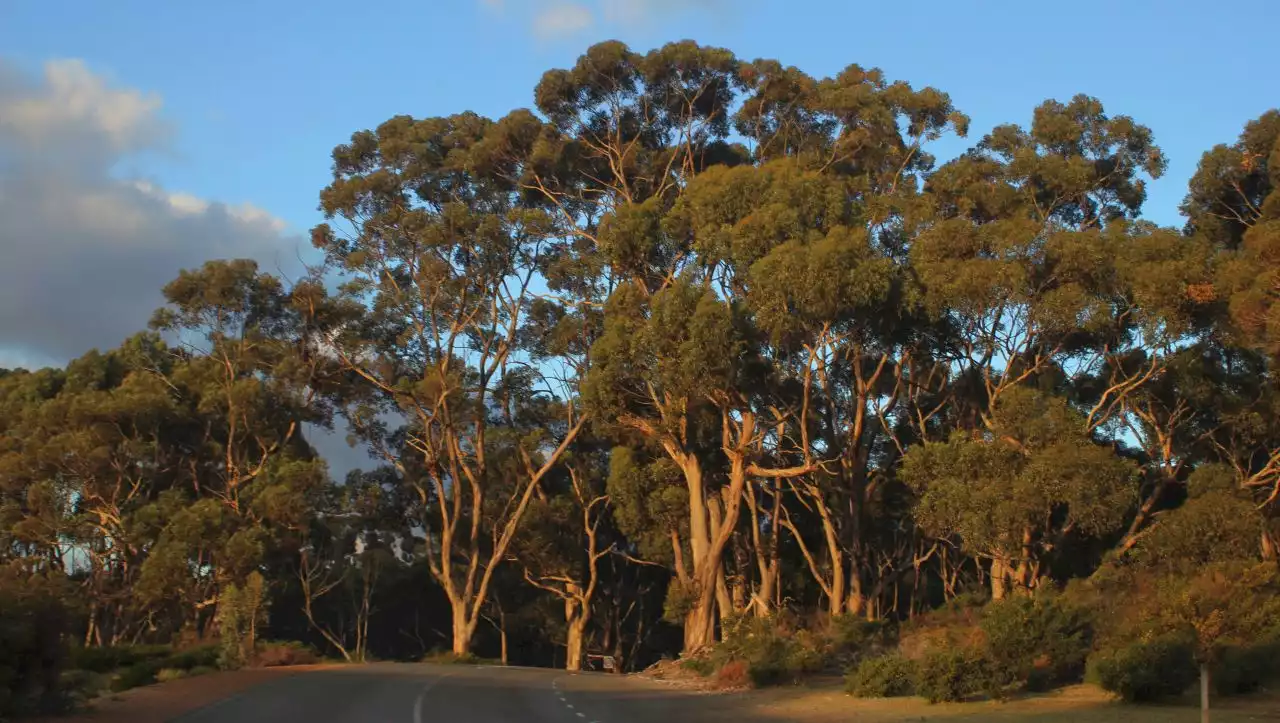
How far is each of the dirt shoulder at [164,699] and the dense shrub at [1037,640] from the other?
43.9 feet

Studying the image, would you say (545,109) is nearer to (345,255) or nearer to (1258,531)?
(345,255)

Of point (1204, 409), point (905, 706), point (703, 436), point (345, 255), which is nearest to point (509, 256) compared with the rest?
point (345, 255)

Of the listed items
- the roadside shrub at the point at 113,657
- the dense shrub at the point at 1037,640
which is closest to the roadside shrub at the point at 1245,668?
the dense shrub at the point at 1037,640

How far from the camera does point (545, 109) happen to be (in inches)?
1708

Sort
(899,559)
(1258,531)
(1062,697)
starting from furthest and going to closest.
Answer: (899,559) < (1258,531) < (1062,697)

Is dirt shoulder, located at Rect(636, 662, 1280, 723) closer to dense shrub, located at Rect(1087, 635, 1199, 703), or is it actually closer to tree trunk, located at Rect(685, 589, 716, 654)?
dense shrub, located at Rect(1087, 635, 1199, 703)

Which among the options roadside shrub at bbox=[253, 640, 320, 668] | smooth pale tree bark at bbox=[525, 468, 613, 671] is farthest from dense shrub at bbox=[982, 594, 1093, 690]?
smooth pale tree bark at bbox=[525, 468, 613, 671]

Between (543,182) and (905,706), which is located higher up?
(543,182)

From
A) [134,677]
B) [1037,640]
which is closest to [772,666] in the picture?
[1037,640]

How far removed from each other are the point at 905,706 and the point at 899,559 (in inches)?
1206

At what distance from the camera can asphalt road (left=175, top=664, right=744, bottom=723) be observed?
18058mm

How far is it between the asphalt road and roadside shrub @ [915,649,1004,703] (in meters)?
3.77

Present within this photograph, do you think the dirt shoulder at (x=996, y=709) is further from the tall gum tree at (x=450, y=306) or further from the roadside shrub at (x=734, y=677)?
the tall gum tree at (x=450, y=306)

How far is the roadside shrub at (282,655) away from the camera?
118 ft
